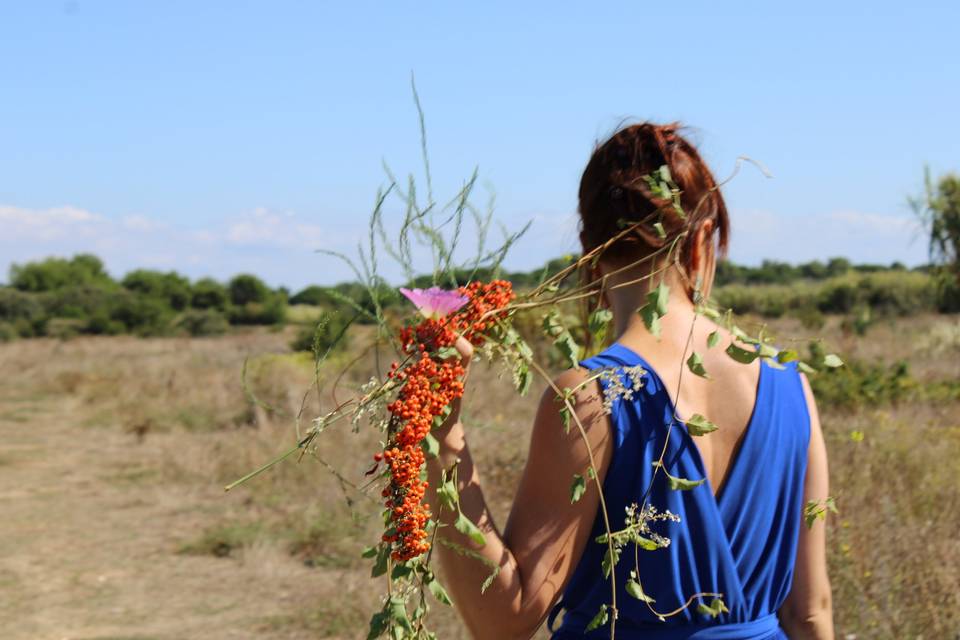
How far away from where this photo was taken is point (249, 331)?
42594 millimetres

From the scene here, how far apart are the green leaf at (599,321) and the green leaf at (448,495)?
42cm

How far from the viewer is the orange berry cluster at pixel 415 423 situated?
1674mm

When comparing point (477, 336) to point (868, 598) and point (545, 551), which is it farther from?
point (868, 598)

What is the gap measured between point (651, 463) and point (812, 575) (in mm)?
486

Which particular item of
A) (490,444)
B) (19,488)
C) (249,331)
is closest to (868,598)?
(490,444)

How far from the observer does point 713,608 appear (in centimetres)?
179

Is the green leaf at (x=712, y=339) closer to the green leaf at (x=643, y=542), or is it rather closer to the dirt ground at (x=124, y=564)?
the green leaf at (x=643, y=542)

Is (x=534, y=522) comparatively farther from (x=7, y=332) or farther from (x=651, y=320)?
(x=7, y=332)

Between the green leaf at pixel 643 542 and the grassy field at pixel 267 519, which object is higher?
the green leaf at pixel 643 542

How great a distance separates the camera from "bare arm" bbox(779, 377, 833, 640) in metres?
1.95

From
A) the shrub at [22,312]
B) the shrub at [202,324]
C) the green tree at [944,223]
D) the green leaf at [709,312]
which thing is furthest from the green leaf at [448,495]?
the shrub at [202,324]

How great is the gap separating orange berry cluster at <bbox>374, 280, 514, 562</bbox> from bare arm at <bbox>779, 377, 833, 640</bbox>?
70 centimetres

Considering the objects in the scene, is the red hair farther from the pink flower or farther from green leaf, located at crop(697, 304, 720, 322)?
the pink flower

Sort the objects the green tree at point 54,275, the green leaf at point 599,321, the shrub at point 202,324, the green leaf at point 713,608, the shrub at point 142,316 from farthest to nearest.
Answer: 1. the green tree at point 54,275
2. the shrub at point 202,324
3. the shrub at point 142,316
4. the green leaf at point 599,321
5. the green leaf at point 713,608
